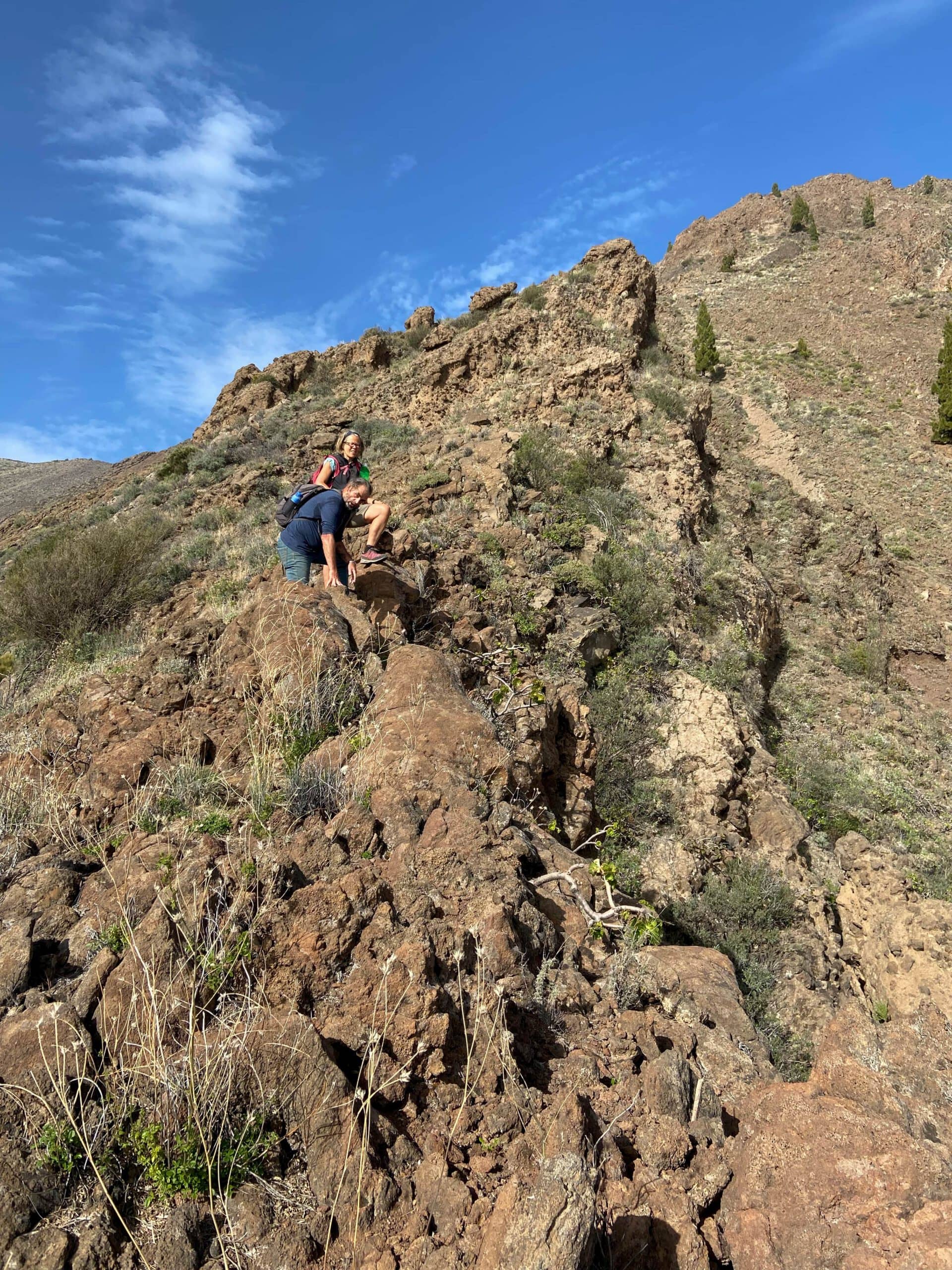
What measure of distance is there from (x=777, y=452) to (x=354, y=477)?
18.8m

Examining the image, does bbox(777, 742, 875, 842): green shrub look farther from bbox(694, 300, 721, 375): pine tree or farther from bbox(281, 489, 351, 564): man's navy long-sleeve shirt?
bbox(694, 300, 721, 375): pine tree

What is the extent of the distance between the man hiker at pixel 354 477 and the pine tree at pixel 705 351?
24.6m

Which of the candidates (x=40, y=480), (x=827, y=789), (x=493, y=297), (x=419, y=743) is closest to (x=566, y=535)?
(x=827, y=789)

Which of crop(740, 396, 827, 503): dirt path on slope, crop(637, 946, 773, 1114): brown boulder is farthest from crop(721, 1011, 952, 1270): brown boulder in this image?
crop(740, 396, 827, 503): dirt path on slope

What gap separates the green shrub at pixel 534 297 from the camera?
14.2 meters

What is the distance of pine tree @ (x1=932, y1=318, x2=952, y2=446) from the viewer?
21594mm

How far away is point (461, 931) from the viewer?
2.54m

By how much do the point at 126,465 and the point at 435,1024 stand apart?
1202 inches

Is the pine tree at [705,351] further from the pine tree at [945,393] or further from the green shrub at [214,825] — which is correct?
the green shrub at [214,825]

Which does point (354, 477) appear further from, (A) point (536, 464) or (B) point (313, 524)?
(A) point (536, 464)

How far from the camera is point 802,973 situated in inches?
179

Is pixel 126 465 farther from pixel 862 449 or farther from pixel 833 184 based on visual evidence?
pixel 833 184

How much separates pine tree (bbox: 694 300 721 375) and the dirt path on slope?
3.61 m

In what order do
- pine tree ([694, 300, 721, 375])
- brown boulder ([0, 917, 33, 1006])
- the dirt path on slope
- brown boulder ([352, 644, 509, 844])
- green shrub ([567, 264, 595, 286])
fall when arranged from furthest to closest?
pine tree ([694, 300, 721, 375]), the dirt path on slope, green shrub ([567, 264, 595, 286]), brown boulder ([352, 644, 509, 844]), brown boulder ([0, 917, 33, 1006])
